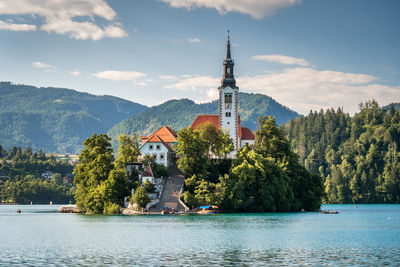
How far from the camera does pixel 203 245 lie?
55.1 meters

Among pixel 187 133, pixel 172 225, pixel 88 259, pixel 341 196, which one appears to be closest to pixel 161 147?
pixel 187 133

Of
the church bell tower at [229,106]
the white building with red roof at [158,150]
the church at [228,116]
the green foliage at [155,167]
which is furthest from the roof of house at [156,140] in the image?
the church bell tower at [229,106]

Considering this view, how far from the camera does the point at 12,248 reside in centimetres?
5328

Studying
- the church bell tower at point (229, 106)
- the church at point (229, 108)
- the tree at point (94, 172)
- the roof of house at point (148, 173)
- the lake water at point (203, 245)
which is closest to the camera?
the lake water at point (203, 245)

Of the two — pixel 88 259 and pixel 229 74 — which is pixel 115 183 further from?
pixel 88 259

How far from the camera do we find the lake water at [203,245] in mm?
43969

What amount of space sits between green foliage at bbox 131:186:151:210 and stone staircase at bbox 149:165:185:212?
2.08m

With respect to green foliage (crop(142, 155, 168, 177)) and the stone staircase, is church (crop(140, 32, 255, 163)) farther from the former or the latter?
the stone staircase

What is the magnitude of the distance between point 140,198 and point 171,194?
6395 millimetres

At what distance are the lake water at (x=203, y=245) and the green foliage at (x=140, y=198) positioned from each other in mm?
20541

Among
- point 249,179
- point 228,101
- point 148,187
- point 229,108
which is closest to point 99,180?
point 148,187

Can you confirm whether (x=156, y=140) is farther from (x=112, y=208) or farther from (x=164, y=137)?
(x=112, y=208)

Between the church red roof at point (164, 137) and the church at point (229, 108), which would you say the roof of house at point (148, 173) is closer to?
the church red roof at point (164, 137)

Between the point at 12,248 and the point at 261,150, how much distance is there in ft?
237
